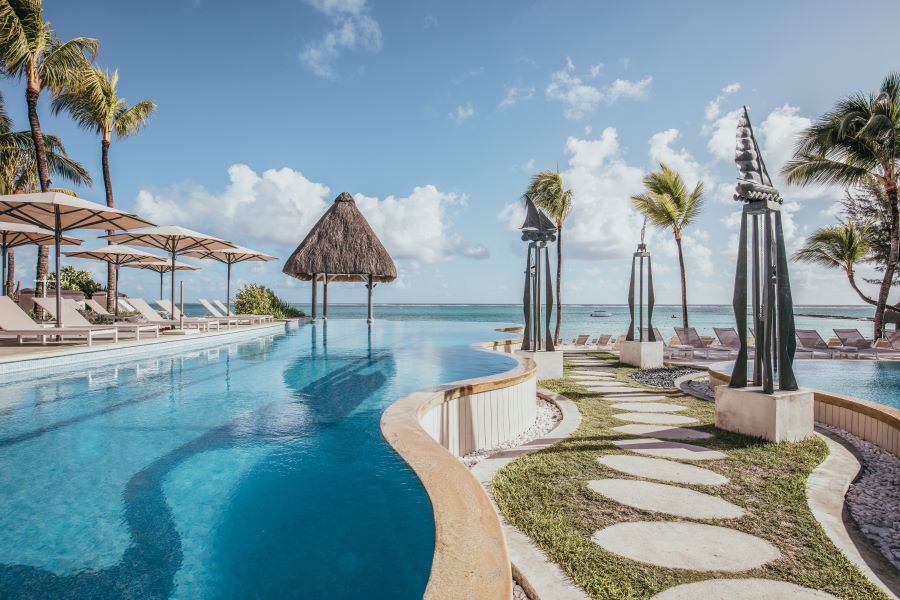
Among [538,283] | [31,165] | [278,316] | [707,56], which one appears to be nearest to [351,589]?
[538,283]

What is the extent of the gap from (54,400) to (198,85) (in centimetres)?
1259

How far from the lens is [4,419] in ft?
14.1

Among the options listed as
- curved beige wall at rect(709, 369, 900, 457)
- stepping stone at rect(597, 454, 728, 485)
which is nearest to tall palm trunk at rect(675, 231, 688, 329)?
Answer: curved beige wall at rect(709, 369, 900, 457)

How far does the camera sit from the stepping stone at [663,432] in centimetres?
441

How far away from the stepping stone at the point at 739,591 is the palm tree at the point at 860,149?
1515cm

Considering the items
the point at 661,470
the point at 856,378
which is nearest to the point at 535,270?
the point at 661,470

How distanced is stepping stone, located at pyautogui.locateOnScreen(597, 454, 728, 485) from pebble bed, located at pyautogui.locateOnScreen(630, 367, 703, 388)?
14.6ft

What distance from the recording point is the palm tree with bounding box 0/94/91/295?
17.1 meters

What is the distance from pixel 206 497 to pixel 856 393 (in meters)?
8.88

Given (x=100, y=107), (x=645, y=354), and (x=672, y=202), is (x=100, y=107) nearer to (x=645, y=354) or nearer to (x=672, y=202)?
(x=645, y=354)

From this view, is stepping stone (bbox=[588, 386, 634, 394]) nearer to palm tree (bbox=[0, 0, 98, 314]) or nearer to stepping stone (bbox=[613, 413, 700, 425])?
stepping stone (bbox=[613, 413, 700, 425])

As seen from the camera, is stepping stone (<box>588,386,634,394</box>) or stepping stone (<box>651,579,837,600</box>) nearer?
stepping stone (<box>651,579,837,600</box>)

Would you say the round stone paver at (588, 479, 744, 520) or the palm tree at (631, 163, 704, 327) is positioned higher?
the palm tree at (631, 163, 704, 327)

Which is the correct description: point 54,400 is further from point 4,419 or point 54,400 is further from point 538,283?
point 538,283
